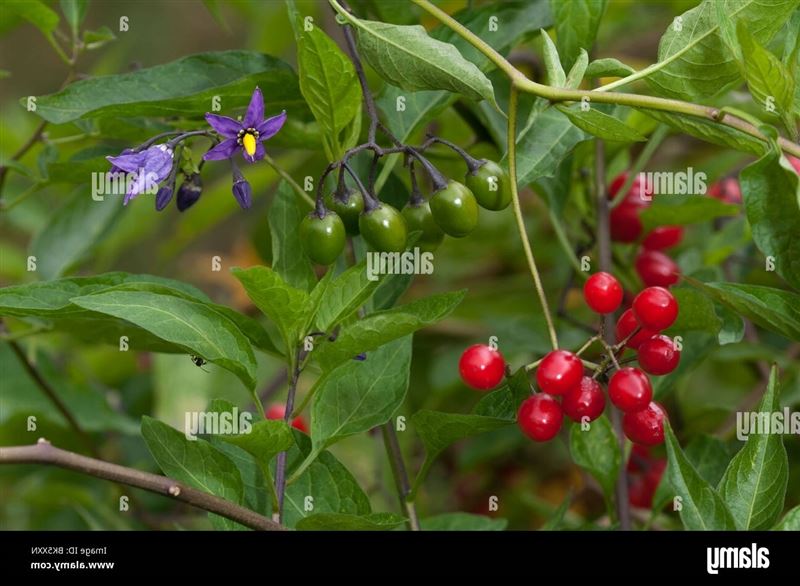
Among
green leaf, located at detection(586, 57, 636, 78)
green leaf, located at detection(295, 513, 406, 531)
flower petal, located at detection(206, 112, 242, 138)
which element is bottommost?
green leaf, located at detection(295, 513, 406, 531)

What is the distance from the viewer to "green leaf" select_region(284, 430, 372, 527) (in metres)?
0.67

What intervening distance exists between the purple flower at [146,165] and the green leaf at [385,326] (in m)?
0.16

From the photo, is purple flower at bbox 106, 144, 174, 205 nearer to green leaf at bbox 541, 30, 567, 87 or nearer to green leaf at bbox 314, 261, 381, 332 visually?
green leaf at bbox 314, 261, 381, 332

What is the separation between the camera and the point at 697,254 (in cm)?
105

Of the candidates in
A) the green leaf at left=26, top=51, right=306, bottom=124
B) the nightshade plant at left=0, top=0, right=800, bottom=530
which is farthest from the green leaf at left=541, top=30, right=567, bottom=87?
the green leaf at left=26, top=51, right=306, bottom=124

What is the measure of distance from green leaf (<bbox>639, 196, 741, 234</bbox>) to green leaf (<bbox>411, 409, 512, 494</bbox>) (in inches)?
14.2

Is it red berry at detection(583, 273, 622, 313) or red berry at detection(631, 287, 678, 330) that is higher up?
red berry at detection(583, 273, 622, 313)

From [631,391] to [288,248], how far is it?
0.82 ft

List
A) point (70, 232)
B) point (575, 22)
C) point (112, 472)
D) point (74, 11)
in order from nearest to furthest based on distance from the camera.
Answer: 1. point (112, 472)
2. point (575, 22)
3. point (74, 11)
4. point (70, 232)

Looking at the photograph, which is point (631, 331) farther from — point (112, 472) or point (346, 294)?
point (112, 472)

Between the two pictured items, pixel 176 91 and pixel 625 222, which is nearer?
pixel 176 91

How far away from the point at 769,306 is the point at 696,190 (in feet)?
1.29

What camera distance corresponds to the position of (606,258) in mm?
895

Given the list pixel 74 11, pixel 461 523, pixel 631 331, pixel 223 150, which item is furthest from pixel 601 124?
pixel 74 11
